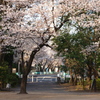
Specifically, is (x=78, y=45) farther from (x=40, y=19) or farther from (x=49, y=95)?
(x=49, y=95)

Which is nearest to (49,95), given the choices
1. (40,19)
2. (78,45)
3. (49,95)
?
(49,95)

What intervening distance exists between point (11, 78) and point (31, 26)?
24.8ft

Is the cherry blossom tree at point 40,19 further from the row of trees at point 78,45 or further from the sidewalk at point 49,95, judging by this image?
the sidewalk at point 49,95

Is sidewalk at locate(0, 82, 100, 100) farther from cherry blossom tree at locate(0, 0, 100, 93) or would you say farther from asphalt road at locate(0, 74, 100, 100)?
cherry blossom tree at locate(0, 0, 100, 93)

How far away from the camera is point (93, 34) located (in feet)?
88.5

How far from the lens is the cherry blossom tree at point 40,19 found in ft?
74.1

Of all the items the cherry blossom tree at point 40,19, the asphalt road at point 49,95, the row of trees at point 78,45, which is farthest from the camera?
the row of trees at point 78,45

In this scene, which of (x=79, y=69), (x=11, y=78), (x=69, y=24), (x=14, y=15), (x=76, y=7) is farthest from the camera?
(x=79, y=69)

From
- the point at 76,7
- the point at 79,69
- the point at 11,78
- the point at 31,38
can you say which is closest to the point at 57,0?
the point at 76,7

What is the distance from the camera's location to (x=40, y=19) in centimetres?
2302

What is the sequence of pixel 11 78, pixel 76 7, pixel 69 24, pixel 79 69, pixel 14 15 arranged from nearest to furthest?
pixel 76 7 < pixel 14 15 < pixel 69 24 < pixel 11 78 < pixel 79 69

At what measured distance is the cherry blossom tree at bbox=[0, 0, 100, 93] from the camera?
22.6 metres

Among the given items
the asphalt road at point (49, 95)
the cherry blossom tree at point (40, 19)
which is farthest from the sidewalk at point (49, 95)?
the cherry blossom tree at point (40, 19)

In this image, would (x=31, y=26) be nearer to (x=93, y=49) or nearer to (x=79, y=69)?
(x=93, y=49)
